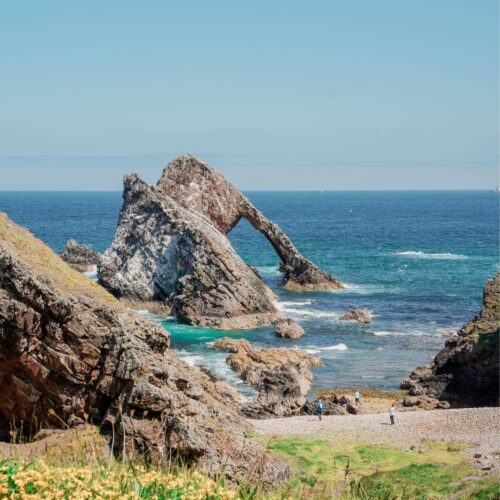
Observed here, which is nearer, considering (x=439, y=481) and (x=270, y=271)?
(x=439, y=481)

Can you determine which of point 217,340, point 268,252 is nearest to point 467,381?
point 217,340

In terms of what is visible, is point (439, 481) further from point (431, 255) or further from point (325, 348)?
point (431, 255)

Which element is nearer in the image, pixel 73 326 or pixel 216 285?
pixel 73 326

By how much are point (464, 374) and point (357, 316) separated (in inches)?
853

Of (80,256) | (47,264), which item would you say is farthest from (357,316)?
(80,256)

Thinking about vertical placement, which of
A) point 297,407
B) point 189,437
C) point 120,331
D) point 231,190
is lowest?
point 297,407

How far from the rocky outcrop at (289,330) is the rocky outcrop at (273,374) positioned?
5743 millimetres

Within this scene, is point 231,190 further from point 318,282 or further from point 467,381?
point 467,381

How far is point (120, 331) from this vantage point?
84.9ft

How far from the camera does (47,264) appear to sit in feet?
92.3

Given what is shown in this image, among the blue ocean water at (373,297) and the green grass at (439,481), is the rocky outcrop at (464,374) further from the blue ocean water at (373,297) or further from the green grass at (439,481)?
the green grass at (439,481)

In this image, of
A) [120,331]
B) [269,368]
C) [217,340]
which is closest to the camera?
[120,331]

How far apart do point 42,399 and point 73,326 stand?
285cm

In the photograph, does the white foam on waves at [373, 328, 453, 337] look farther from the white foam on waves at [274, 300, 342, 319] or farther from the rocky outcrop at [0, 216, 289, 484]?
the rocky outcrop at [0, 216, 289, 484]
